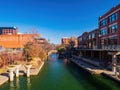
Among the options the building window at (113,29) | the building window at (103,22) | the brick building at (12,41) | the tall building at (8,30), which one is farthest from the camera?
the tall building at (8,30)

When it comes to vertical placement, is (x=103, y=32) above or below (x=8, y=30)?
below

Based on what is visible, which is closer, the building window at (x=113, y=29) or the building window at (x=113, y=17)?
the building window at (x=113, y=29)

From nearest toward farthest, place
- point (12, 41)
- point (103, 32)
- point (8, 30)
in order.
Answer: point (103, 32) < point (12, 41) < point (8, 30)

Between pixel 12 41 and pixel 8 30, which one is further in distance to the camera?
pixel 8 30

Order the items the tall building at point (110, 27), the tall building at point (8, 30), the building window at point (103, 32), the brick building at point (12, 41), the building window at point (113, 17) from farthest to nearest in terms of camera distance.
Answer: the tall building at point (8, 30)
the brick building at point (12, 41)
the building window at point (103, 32)
the building window at point (113, 17)
the tall building at point (110, 27)

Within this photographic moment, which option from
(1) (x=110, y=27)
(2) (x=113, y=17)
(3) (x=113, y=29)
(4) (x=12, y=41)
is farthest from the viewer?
(4) (x=12, y=41)

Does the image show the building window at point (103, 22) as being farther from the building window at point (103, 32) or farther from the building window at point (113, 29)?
the building window at point (113, 29)

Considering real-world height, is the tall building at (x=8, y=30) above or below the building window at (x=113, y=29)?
above

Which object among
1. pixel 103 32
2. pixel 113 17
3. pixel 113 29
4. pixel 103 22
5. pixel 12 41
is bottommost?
pixel 12 41

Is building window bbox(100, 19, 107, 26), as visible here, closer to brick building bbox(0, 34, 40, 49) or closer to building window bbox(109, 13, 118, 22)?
building window bbox(109, 13, 118, 22)

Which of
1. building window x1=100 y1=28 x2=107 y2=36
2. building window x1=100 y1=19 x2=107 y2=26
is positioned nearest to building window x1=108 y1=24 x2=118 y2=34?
building window x1=100 y1=28 x2=107 y2=36

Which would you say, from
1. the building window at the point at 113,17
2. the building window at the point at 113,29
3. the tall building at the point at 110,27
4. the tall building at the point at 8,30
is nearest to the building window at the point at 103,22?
the tall building at the point at 110,27

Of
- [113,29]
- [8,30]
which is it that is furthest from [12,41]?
[113,29]

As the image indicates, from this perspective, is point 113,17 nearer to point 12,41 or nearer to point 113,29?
point 113,29
